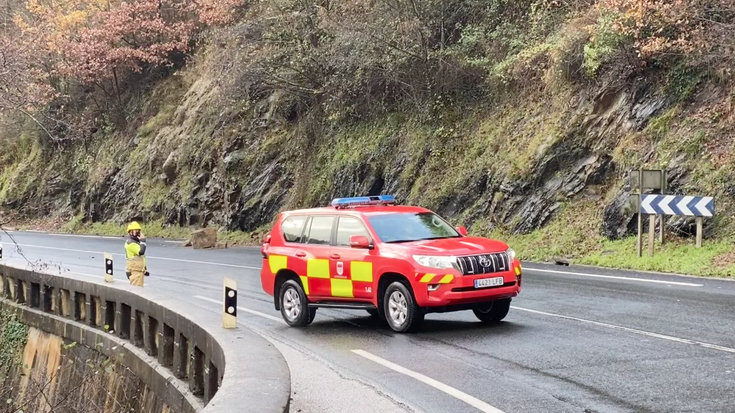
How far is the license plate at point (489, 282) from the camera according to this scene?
33.3 ft

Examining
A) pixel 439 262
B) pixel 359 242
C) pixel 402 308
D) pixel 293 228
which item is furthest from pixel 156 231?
pixel 439 262

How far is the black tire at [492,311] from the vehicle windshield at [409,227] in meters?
1.09

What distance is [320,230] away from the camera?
466 inches

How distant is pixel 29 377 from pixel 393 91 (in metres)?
18.7

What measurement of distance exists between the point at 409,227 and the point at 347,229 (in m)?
0.88

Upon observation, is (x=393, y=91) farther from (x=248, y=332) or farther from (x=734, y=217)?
(x=248, y=332)

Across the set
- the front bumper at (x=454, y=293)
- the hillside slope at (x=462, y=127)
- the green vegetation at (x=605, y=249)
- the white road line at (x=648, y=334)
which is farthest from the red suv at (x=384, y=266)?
the hillside slope at (x=462, y=127)

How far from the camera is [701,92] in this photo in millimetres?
20094

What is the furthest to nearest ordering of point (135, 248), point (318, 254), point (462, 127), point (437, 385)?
point (462, 127), point (135, 248), point (318, 254), point (437, 385)

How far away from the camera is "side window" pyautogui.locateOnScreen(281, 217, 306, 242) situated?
1216cm

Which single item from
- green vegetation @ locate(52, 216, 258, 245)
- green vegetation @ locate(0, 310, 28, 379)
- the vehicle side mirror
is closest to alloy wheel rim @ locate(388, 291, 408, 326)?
the vehicle side mirror

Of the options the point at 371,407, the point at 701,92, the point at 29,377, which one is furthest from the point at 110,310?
the point at 701,92

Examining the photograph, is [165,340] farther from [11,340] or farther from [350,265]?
[11,340]

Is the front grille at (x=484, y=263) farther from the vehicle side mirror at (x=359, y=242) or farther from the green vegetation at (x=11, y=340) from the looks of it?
the green vegetation at (x=11, y=340)
